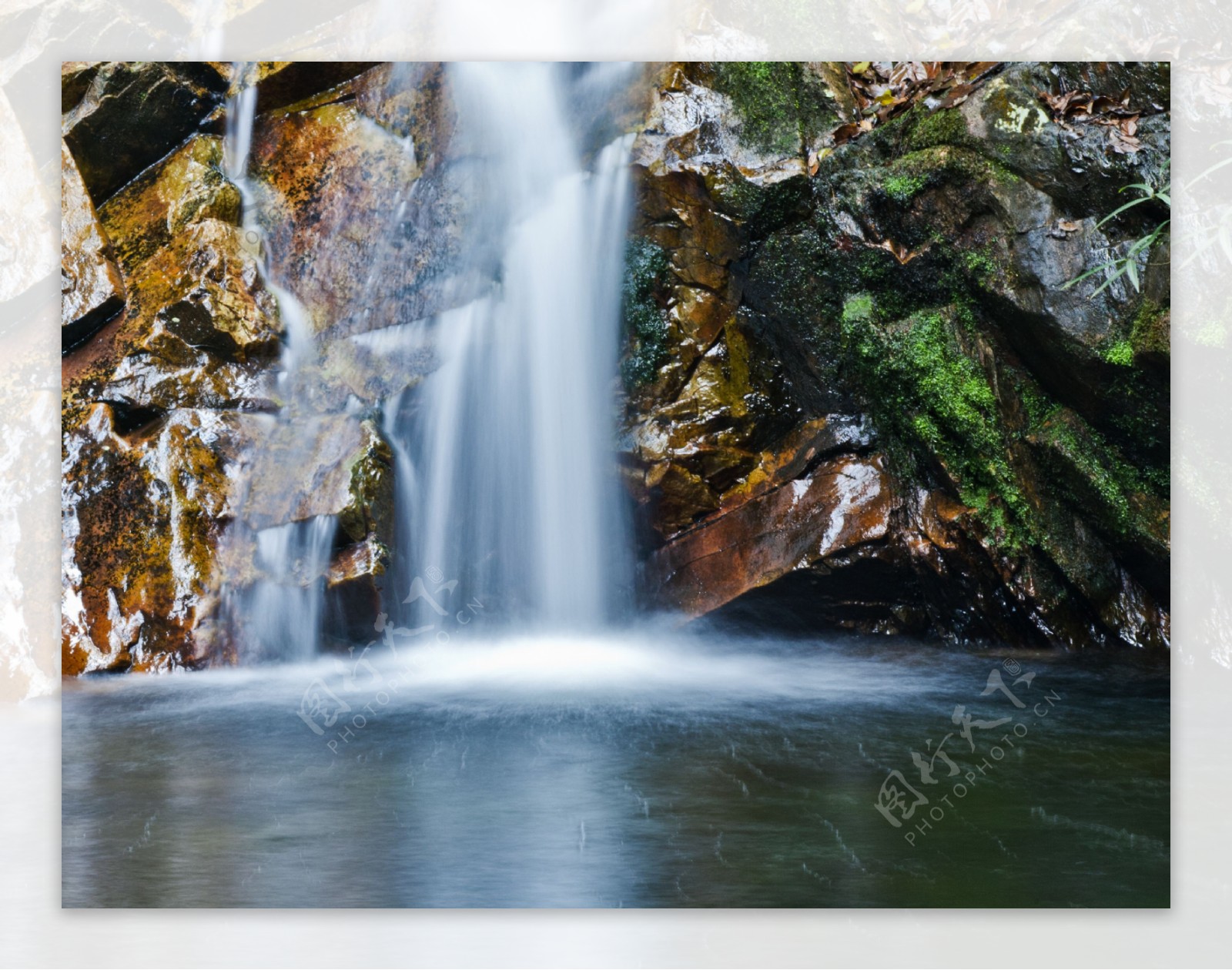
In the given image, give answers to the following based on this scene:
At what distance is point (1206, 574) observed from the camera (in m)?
5.14

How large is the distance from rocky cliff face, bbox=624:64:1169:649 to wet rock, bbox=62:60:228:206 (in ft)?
8.37

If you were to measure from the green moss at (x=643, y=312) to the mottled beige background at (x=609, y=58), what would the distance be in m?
1.23

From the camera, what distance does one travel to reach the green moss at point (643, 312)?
6.32 m

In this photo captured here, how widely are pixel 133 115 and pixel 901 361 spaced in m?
4.47

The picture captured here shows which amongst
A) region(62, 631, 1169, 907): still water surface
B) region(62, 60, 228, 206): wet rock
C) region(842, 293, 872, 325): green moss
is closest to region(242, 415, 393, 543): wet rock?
region(62, 631, 1169, 907): still water surface

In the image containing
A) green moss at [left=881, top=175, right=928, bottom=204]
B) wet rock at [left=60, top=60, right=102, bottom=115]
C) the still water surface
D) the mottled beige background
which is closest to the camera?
the mottled beige background

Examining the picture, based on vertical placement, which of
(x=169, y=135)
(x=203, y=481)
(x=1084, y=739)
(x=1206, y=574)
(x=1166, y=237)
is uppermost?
(x=169, y=135)

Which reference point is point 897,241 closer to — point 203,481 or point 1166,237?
point 1166,237

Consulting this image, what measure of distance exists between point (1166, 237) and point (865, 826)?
3.16 metres

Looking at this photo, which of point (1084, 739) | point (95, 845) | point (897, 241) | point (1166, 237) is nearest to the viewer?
point (95, 845)

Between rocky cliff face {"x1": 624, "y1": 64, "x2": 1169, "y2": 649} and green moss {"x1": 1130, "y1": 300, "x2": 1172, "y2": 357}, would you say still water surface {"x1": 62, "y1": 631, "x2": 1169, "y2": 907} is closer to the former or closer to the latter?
rocky cliff face {"x1": 624, "y1": 64, "x2": 1169, "y2": 649}

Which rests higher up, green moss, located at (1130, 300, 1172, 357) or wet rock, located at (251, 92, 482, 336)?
wet rock, located at (251, 92, 482, 336)

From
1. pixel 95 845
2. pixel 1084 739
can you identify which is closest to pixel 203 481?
pixel 95 845

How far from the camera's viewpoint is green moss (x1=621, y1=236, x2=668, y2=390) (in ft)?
20.7
